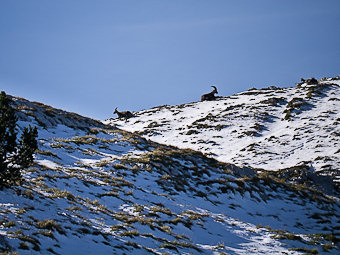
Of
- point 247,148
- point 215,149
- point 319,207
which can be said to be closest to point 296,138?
point 247,148

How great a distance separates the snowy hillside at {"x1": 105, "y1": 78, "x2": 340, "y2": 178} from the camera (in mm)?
36500

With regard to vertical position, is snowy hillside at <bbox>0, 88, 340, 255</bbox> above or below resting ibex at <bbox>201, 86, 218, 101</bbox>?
below

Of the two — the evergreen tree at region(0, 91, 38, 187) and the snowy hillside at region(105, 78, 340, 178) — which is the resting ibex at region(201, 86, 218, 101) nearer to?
the snowy hillside at region(105, 78, 340, 178)

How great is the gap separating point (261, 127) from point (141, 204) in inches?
1398

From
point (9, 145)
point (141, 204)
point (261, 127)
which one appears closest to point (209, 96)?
point (261, 127)

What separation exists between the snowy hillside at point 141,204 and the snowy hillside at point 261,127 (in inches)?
306

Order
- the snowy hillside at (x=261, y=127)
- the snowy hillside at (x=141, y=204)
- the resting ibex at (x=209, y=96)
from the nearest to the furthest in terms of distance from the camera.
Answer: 1. the snowy hillside at (x=141, y=204)
2. the snowy hillside at (x=261, y=127)
3. the resting ibex at (x=209, y=96)

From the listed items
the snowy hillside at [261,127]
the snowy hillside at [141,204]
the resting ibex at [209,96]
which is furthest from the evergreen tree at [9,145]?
the resting ibex at [209,96]

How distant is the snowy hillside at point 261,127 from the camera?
3650 cm

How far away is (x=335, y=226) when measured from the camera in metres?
19.7

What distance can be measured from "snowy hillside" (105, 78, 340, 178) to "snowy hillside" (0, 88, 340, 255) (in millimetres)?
7784

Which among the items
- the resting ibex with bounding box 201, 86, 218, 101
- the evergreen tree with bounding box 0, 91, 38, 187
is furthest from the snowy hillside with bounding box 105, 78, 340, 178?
the evergreen tree with bounding box 0, 91, 38, 187

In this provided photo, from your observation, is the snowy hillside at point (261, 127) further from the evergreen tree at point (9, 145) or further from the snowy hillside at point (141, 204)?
the evergreen tree at point (9, 145)

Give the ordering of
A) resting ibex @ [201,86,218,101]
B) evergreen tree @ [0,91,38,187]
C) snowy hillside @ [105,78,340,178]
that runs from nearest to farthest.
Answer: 1. evergreen tree @ [0,91,38,187]
2. snowy hillside @ [105,78,340,178]
3. resting ibex @ [201,86,218,101]
